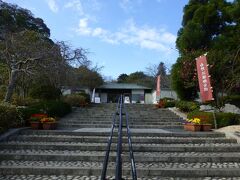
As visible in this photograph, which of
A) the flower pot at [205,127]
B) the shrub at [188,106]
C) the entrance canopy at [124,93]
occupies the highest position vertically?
the entrance canopy at [124,93]

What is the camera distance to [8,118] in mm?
10203

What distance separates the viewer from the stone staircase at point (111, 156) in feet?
22.7

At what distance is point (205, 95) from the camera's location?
42.1ft

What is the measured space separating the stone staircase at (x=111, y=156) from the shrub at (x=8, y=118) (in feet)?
1.39

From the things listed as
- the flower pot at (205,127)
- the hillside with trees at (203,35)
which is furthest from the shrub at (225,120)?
the hillside with trees at (203,35)

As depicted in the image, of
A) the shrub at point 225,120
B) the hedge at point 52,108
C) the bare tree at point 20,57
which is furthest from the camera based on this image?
the bare tree at point 20,57

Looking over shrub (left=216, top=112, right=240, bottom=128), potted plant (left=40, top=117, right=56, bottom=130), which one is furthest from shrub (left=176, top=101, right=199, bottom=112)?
potted plant (left=40, top=117, right=56, bottom=130)

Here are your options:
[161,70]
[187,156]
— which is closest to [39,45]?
[187,156]

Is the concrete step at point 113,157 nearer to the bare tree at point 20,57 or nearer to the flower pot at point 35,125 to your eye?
the flower pot at point 35,125

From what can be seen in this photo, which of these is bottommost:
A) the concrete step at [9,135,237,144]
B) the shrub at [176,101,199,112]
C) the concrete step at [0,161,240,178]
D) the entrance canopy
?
the concrete step at [0,161,240,178]

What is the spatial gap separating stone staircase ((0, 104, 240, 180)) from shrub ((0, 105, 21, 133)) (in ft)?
1.39

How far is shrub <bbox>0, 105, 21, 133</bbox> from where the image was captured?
973 centimetres

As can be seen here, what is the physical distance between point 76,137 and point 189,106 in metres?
9.83

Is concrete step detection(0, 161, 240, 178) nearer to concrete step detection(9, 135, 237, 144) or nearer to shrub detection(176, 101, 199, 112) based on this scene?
concrete step detection(9, 135, 237, 144)
